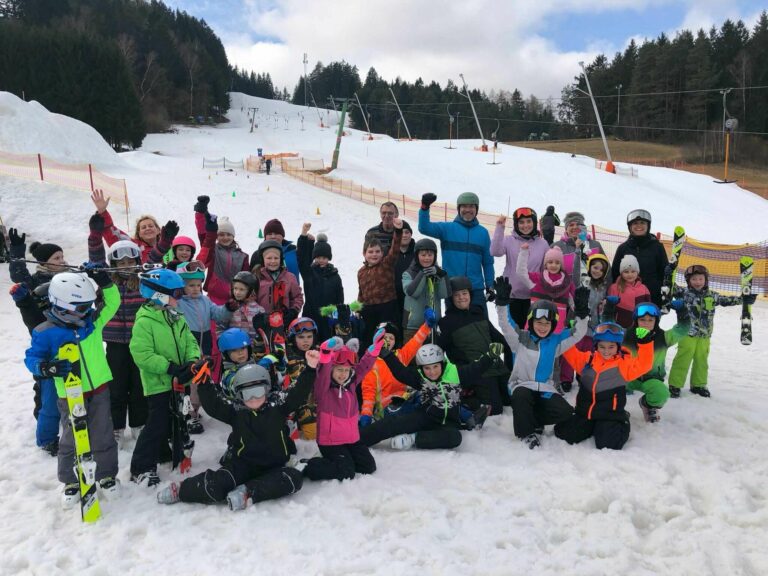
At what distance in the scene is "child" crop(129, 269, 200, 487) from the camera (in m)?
4.21

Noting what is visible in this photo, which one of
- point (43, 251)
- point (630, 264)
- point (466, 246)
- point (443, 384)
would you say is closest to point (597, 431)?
point (443, 384)

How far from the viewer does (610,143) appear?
65000mm

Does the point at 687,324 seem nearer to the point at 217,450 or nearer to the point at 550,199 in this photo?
the point at 217,450

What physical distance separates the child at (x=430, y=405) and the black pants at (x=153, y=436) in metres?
1.70

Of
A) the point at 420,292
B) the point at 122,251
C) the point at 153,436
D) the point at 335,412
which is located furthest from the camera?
the point at 420,292

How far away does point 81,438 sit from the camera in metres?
3.76

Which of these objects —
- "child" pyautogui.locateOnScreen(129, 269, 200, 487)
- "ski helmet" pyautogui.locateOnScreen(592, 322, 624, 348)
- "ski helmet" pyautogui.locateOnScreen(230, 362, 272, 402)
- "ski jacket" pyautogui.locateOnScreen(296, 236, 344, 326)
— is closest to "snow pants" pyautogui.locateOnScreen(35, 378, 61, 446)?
"child" pyautogui.locateOnScreen(129, 269, 200, 487)

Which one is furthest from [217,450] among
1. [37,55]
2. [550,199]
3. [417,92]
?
[417,92]

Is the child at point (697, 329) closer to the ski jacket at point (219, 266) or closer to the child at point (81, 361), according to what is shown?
the ski jacket at point (219, 266)

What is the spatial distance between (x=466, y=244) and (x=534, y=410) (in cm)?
188

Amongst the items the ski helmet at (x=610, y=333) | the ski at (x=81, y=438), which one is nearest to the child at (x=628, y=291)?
the ski helmet at (x=610, y=333)

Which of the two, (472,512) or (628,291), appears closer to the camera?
(472,512)

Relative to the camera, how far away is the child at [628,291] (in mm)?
5672

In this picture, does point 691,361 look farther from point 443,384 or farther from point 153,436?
point 153,436
